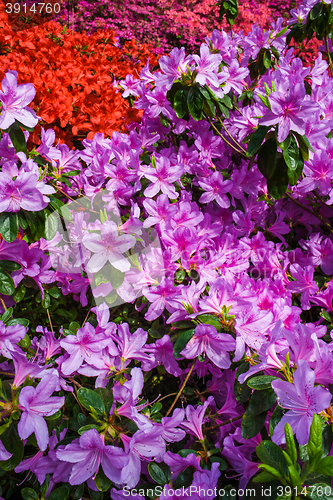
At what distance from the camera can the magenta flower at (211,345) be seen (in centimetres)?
96

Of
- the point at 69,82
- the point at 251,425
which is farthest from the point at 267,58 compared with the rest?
the point at 251,425

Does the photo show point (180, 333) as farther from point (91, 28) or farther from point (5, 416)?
point (91, 28)

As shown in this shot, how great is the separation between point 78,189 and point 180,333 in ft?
3.02

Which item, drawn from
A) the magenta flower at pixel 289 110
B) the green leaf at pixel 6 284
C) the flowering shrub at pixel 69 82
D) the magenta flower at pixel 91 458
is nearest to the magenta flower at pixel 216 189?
the magenta flower at pixel 289 110

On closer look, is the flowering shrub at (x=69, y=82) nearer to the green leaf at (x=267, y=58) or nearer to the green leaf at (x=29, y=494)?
the green leaf at (x=267, y=58)

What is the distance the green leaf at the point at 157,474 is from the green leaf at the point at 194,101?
4.26 ft

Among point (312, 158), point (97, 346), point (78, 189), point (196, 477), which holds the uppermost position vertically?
point (312, 158)

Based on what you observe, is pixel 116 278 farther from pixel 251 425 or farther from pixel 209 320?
pixel 251 425

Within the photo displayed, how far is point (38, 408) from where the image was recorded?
84 centimetres

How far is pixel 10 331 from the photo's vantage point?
1.06 meters

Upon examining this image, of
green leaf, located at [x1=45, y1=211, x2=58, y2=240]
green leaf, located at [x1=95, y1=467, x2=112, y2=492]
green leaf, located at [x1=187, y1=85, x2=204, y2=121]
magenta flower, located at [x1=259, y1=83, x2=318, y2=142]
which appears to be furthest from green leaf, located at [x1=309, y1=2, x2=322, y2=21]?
green leaf, located at [x1=95, y1=467, x2=112, y2=492]

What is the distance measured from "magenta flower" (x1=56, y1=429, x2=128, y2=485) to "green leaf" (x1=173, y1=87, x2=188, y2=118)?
1.31 meters

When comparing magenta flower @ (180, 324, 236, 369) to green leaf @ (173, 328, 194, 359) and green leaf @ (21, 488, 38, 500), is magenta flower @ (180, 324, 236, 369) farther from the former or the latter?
green leaf @ (21, 488, 38, 500)

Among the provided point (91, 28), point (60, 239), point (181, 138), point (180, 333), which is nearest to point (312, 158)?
point (181, 138)
